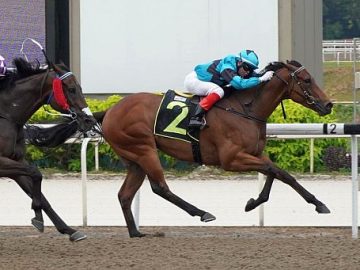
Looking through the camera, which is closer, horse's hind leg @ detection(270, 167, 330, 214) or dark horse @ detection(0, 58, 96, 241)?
dark horse @ detection(0, 58, 96, 241)

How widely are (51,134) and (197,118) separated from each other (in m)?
1.16

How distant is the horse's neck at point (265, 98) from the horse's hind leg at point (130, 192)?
95cm

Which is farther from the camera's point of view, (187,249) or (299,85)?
(299,85)

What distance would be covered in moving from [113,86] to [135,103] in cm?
574

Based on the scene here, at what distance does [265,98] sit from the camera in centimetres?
834

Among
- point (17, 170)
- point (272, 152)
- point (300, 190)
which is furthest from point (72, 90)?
point (272, 152)

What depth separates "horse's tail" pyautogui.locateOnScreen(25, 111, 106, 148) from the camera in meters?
8.43

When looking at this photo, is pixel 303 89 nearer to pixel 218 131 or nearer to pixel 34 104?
pixel 218 131

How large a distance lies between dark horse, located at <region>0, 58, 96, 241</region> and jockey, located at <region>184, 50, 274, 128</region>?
1.00 metres

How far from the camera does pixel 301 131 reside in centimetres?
834

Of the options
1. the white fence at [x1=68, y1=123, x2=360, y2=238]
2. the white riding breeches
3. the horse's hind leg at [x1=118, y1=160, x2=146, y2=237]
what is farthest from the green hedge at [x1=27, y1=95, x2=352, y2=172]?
the white riding breeches

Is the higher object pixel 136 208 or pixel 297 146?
pixel 297 146

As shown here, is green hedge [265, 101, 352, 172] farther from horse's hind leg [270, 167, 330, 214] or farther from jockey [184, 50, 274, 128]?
horse's hind leg [270, 167, 330, 214]

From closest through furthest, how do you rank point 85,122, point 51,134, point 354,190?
point 85,122
point 354,190
point 51,134
